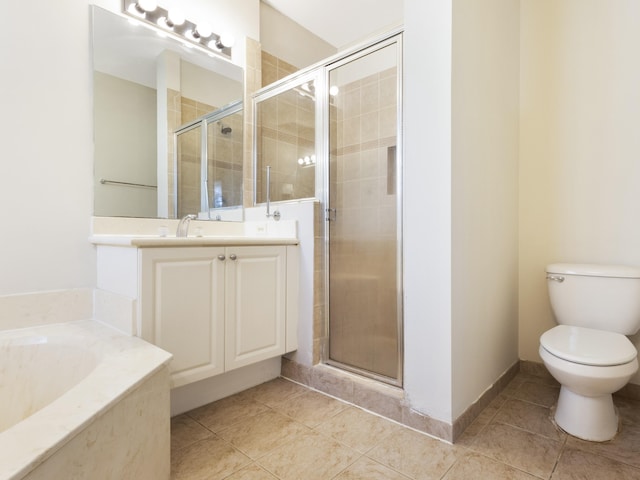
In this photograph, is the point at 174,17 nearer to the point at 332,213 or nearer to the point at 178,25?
the point at 178,25

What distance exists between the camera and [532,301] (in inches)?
87.0

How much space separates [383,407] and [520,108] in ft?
6.55

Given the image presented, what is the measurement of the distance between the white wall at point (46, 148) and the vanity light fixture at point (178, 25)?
0.15m

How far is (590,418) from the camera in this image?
59.1 inches

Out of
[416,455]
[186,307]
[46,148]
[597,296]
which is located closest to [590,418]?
[597,296]

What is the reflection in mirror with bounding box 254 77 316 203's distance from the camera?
2.20m

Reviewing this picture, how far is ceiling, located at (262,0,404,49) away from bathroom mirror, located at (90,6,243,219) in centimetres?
97

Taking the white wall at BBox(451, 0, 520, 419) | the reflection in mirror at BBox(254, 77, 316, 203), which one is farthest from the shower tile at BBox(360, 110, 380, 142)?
the white wall at BBox(451, 0, 520, 419)

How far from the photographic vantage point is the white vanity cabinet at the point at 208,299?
1.46 m

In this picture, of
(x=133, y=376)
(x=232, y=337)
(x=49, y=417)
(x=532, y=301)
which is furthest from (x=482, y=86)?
(x=49, y=417)

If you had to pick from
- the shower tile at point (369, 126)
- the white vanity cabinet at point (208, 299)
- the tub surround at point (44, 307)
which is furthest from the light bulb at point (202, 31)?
the tub surround at point (44, 307)

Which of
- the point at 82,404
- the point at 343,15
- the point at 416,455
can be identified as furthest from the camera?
the point at 343,15

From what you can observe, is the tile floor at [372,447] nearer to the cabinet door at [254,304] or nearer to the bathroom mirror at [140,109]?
the cabinet door at [254,304]

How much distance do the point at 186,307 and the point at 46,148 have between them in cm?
98
